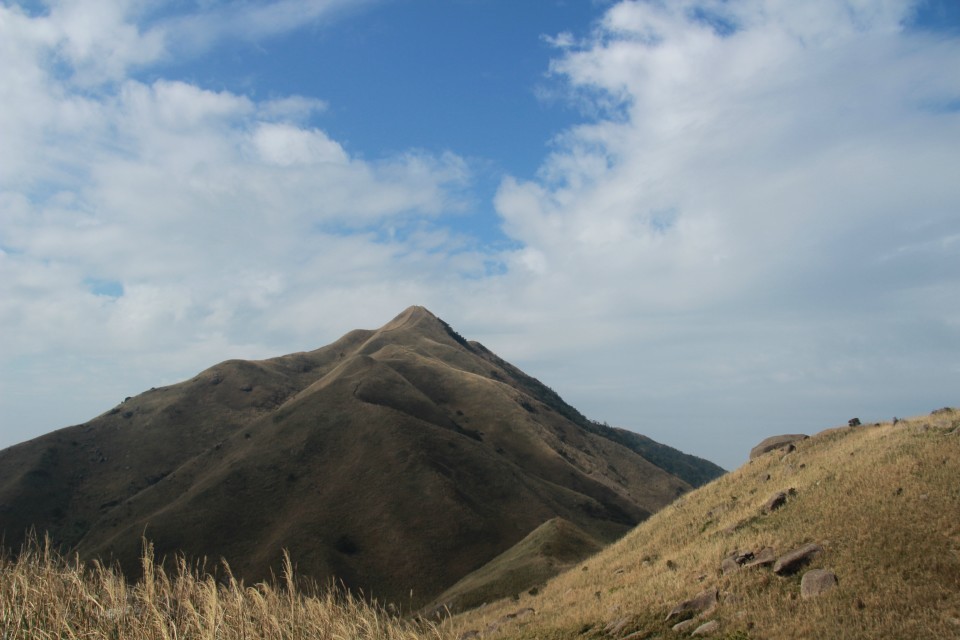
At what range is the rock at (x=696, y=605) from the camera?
2338 centimetres

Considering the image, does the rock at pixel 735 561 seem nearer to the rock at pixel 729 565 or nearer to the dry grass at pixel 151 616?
the rock at pixel 729 565

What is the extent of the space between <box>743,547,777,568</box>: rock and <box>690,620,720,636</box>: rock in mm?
4657

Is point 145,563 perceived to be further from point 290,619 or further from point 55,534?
point 55,534

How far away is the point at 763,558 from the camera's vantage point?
2575 centimetres

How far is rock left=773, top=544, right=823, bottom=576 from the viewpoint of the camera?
24156 millimetres

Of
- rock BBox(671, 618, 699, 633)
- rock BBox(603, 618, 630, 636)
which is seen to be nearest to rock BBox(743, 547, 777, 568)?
rock BBox(671, 618, 699, 633)

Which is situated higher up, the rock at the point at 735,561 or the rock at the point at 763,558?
the rock at the point at 763,558

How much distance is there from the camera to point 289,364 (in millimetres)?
173625

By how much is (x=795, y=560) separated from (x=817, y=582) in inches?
76.6

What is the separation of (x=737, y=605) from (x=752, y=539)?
6914mm

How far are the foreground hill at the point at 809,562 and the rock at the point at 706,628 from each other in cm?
4

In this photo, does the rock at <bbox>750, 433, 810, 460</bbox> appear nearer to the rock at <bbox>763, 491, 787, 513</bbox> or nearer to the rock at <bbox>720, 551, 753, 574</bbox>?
the rock at <bbox>763, 491, 787, 513</bbox>

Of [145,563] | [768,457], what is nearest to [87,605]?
[145,563]

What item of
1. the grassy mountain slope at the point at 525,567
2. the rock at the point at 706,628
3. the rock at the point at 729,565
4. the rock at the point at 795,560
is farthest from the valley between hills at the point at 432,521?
the rock at the point at 706,628
